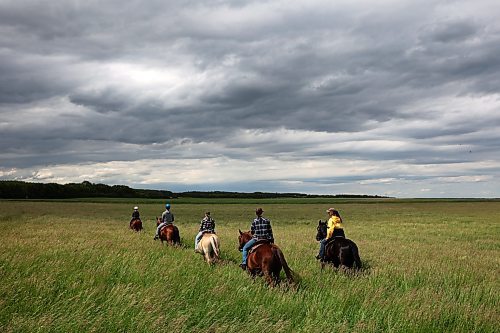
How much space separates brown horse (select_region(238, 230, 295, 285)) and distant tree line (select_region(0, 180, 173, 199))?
124719 mm

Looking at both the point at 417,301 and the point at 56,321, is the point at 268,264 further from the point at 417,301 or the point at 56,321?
the point at 56,321

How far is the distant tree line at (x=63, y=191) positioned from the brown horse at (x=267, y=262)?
125 metres

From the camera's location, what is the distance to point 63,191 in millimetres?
129000

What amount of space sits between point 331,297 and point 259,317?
213 centimetres

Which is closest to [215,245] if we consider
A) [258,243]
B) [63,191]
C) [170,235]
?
[258,243]

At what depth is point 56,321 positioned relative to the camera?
5.74 metres

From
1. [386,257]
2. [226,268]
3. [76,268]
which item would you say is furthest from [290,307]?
[386,257]

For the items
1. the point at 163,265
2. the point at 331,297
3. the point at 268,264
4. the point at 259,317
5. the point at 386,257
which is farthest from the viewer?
the point at 386,257

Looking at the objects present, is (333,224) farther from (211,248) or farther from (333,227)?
(211,248)

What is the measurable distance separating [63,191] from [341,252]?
131927mm

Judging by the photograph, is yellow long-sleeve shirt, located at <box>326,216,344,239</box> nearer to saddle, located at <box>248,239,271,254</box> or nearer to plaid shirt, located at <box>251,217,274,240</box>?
plaid shirt, located at <box>251,217,274,240</box>

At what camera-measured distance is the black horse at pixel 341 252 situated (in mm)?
12086

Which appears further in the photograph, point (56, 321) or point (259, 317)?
point (259, 317)

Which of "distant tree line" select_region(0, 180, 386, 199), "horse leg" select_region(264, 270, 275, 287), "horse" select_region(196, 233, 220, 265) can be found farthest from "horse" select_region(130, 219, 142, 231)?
"distant tree line" select_region(0, 180, 386, 199)
